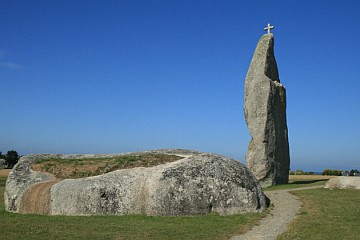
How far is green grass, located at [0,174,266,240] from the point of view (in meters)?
13.9

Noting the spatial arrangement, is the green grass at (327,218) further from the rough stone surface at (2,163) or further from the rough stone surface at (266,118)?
the rough stone surface at (2,163)

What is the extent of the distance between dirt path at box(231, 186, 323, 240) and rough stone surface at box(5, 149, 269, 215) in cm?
119

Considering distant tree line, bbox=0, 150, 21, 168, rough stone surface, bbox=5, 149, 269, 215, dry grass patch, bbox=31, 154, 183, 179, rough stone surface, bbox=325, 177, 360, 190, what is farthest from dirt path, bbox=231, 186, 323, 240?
distant tree line, bbox=0, 150, 21, 168

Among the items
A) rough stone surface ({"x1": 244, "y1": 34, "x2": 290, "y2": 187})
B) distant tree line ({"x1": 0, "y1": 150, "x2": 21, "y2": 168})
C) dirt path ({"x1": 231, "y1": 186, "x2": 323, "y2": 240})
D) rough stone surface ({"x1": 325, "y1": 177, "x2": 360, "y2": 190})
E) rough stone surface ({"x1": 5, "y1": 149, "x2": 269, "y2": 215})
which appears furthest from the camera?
distant tree line ({"x1": 0, "y1": 150, "x2": 21, "y2": 168})

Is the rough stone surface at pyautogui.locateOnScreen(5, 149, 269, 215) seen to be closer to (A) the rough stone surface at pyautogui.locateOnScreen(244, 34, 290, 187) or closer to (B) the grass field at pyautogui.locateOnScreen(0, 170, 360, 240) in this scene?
(B) the grass field at pyautogui.locateOnScreen(0, 170, 360, 240)

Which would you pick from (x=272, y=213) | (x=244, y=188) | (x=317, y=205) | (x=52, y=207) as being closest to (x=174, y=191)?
(x=244, y=188)

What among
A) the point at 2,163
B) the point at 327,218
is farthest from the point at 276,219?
the point at 2,163

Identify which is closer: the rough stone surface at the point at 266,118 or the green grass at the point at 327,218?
the green grass at the point at 327,218

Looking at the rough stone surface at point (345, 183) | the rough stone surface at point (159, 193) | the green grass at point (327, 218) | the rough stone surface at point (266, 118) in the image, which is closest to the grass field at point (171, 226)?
the green grass at point (327, 218)

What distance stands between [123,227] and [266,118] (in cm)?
2229

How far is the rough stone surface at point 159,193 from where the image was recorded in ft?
62.6

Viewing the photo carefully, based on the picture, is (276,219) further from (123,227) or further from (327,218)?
(123,227)

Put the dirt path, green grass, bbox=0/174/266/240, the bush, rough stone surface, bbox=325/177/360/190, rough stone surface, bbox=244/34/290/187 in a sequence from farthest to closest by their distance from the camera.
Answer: the bush, rough stone surface, bbox=244/34/290/187, rough stone surface, bbox=325/177/360/190, the dirt path, green grass, bbox=0/174/266/240

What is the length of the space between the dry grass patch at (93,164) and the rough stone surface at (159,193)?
201 centimetres
